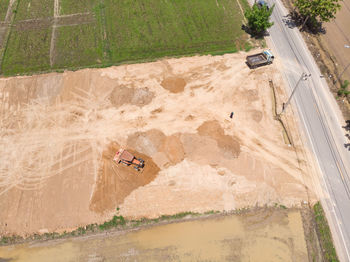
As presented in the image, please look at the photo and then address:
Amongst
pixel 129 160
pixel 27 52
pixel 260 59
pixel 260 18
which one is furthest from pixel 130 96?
pixel 260 18

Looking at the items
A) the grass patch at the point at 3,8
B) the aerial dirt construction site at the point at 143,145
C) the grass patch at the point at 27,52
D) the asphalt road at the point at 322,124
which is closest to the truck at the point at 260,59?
the aerial dirt construction site at the point at 143,145

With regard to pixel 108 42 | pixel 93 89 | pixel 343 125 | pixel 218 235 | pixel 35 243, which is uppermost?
pixel 343 125

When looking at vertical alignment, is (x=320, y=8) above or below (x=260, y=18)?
above

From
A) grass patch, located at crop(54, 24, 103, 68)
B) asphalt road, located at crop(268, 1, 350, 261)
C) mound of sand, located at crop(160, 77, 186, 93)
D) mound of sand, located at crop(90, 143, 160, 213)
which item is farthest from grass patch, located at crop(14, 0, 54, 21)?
asphalt road, located at crop(268, 1, 350, 261)

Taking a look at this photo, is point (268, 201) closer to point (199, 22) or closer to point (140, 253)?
point (140, 253)

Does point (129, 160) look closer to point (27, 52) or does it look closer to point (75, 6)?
point (27, 52)

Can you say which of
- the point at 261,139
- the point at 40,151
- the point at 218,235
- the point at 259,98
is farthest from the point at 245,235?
the point at 40,151
